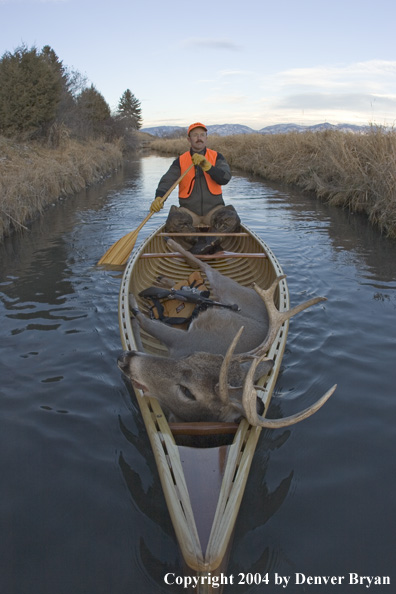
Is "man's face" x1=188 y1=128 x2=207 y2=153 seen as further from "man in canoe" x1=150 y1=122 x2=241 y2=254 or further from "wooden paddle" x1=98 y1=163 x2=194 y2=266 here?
"wooden paddle" x1=98 y1=163 x2=194 y2=266

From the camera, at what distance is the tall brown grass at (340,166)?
1014 cm

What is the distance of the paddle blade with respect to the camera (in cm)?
781

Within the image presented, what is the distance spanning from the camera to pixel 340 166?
12.8m

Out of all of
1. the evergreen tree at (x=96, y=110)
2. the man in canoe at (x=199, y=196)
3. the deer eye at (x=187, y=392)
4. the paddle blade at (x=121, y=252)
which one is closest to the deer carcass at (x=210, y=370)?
the deer eye at (x=187, y=392)

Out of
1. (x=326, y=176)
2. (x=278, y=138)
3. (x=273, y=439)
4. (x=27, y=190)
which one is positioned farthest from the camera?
(x=278, y=138)

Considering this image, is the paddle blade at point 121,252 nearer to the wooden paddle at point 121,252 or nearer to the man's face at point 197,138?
the wooden paddle at point 121,252

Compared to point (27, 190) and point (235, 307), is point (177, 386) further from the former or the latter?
point (27, 190)

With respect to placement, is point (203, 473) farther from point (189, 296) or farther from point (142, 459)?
point (189, 296)

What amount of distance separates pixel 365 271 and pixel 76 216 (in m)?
8.35

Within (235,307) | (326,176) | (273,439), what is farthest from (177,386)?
(326,176)

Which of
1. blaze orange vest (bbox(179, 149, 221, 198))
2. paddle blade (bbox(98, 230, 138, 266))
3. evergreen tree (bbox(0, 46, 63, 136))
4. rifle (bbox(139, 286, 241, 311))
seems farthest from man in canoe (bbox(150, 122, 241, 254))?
evergreen tree (bbox(0, 46, 63, 136))

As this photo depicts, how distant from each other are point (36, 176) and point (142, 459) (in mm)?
11006

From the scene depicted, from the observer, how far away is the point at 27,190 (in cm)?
1148

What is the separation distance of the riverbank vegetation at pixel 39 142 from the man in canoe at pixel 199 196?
4330mm
